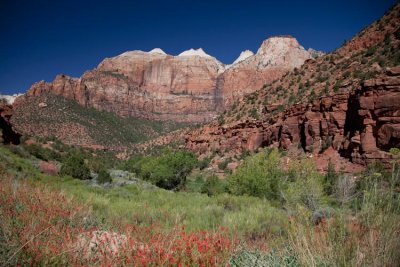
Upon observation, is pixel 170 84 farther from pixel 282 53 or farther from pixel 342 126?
pixel 342 126

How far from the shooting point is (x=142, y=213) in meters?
8.11

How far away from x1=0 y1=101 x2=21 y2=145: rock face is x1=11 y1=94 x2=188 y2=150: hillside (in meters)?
38.0

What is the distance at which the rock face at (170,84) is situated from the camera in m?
142

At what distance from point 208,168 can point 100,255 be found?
1711 inches

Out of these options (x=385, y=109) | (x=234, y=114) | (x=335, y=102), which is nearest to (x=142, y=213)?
(x=385, y=109)

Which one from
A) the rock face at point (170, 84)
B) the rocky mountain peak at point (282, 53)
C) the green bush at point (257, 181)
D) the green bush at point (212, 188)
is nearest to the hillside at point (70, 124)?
the rock face at point (170, 84)

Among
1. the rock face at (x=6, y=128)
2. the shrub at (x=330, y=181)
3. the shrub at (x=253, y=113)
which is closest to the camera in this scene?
the shrub at (x=330, y=181)

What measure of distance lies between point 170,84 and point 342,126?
16762cm

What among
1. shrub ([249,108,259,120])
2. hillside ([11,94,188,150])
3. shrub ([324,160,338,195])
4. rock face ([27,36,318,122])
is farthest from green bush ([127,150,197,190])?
rock face ([27,36,318,122])

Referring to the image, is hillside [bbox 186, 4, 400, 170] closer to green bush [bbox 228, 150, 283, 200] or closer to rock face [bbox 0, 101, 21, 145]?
green bush [bbox 228, 150, 283, 200]

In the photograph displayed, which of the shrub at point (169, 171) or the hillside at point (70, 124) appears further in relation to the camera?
the hillside at point (70, 124)

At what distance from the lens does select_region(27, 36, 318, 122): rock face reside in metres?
142

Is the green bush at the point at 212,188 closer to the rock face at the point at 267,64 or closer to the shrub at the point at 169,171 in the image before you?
the shrub at the point at 169,171

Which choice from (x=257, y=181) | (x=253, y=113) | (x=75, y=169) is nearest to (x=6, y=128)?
(x=75, y=169)
